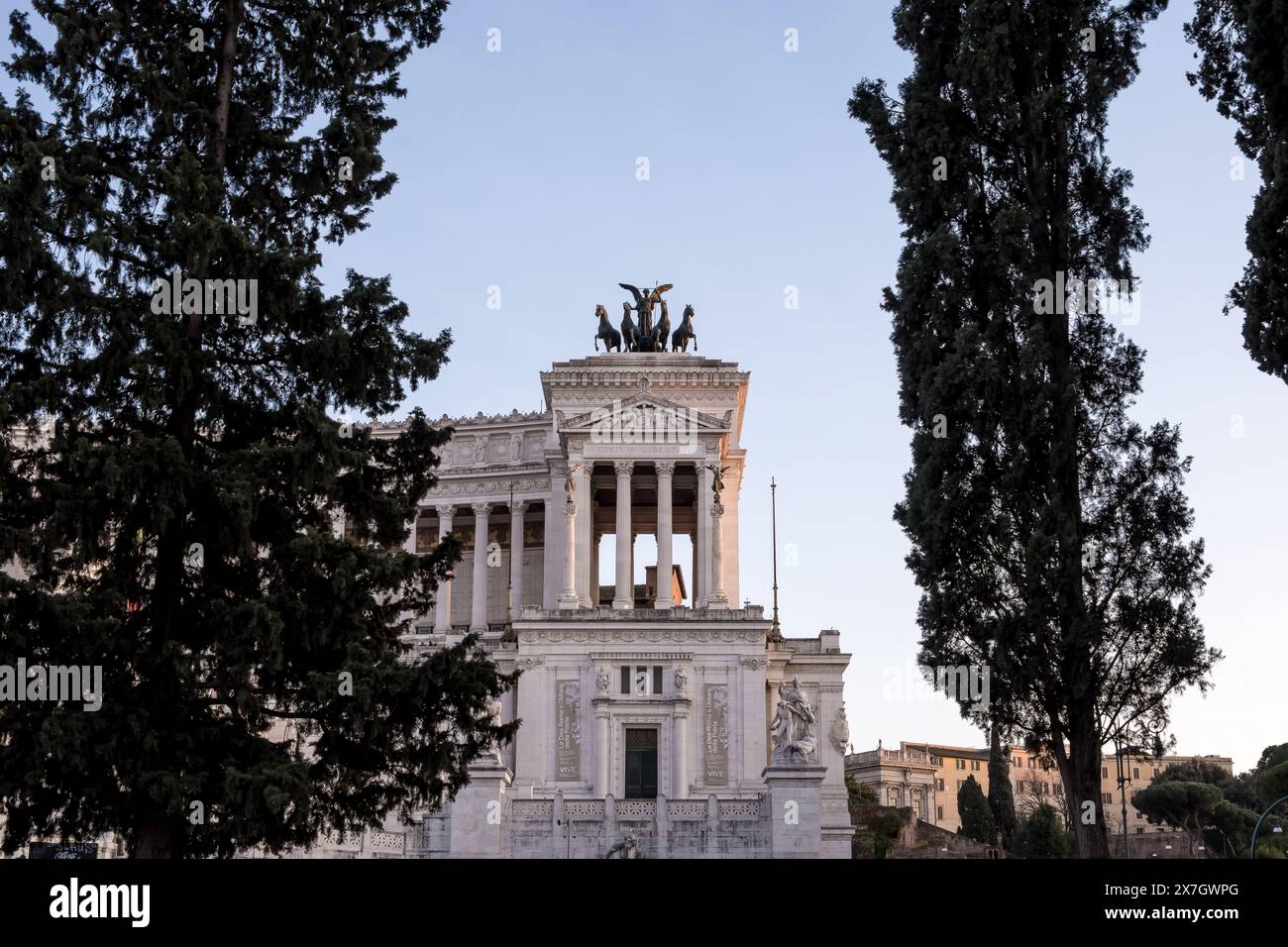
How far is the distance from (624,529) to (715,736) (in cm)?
1482

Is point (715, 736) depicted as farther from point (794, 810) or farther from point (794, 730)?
point (794, 810)

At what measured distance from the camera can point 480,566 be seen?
78750mm

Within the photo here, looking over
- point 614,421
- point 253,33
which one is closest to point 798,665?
point 614,421

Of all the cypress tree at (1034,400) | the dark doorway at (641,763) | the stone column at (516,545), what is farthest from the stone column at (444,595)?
the cypress tree at (1034,400)

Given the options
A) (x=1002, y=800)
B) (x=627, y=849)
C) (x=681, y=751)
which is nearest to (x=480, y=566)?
(x=681, y=751)

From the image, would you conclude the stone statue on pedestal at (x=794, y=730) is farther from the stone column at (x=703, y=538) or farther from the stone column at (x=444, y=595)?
the stone column at (x=444, y=595)

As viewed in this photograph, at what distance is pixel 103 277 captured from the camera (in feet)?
71.3

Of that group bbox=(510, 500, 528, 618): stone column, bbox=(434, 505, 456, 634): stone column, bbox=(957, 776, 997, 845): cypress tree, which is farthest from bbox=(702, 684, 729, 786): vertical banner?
bbox=(957, 776, 997, 845): cypress tree

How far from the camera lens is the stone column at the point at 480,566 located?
78500 mm

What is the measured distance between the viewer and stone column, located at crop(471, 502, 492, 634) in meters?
78.5

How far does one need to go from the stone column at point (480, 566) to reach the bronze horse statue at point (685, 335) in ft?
45.7

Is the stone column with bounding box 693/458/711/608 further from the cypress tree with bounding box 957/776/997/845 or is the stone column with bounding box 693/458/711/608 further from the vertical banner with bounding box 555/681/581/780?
the cypress tree with bounding box 957/776/997/845

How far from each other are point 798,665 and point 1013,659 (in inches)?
1431

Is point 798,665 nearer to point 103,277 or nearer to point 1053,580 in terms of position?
point 1053,580
